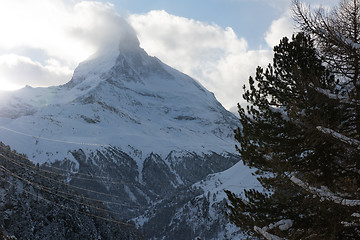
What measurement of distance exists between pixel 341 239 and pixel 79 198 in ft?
297

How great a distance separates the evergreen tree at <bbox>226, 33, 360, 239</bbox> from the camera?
776cm

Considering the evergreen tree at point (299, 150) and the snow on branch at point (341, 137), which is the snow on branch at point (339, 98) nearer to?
the evergreen tree at point (299, 150)

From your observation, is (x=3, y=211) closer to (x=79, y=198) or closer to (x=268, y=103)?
(x=79, y=198)

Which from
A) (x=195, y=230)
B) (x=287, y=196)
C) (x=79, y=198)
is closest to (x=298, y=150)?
(x=287, y=196)

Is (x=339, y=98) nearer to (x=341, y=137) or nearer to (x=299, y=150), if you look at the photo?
(x=341, y=137)

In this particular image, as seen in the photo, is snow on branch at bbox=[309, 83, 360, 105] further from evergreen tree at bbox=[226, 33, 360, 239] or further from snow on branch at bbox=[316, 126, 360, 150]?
snow on branch at bbox=[316, 126, 360, 150]

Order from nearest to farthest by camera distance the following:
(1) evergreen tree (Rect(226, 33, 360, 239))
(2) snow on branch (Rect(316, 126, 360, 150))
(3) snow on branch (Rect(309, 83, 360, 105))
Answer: (2) snow on branch (Rect(316, 126, 360, 150)), (3) snow on branch (Rect(309, 83, 360, 105)), (1) evergreen tree (Rect(226, 33, 360, 239))

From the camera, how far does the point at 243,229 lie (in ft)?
37.5

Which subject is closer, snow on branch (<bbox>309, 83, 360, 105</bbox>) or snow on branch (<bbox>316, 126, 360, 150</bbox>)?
snow on branch (<bbox>316, 126, 360, 150</bbox>)

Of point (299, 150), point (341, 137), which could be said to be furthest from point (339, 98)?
point (299, 150)

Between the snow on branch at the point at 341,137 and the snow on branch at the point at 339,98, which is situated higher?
the snow on branch at the point at 339,98

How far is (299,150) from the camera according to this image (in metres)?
10.4

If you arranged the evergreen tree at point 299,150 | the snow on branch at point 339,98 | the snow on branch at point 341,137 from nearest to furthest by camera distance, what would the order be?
1. the snow on branch at point 341,137
2. the snow on branch at point 339,98
3. the evergreen tree at point 299,150

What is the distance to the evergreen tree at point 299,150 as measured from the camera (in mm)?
7758
